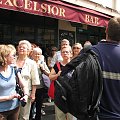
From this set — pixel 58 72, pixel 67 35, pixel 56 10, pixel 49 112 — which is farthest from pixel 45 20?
pixel 58 72

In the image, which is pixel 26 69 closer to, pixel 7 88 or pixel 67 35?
pixel 7 88

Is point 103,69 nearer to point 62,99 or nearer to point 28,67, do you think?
point 62,99

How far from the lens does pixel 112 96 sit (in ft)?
9.24

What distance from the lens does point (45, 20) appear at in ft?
34.7

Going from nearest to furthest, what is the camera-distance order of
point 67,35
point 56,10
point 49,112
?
point 56,10
point 49,112
point 67,35

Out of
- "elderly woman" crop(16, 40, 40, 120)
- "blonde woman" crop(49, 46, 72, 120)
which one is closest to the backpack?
"blonde woman" crop(49, 46, 72, 120)

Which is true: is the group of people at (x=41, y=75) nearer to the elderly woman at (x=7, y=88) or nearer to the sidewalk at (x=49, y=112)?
the elderly woman at (x=7, y=88)

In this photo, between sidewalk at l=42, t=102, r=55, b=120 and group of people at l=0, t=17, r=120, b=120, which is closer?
group of people at l=0, t=17, r=120, b=120

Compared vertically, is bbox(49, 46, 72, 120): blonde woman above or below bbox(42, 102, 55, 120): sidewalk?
above

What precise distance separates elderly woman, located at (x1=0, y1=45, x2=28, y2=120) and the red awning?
2079 millimetres

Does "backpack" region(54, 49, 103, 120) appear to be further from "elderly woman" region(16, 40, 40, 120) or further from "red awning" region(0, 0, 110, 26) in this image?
"red awning" region(0, 0, 110, 26)

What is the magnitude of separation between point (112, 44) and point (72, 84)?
54 centimetres

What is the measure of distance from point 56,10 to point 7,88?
3.88 meters

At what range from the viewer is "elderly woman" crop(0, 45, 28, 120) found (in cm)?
424
